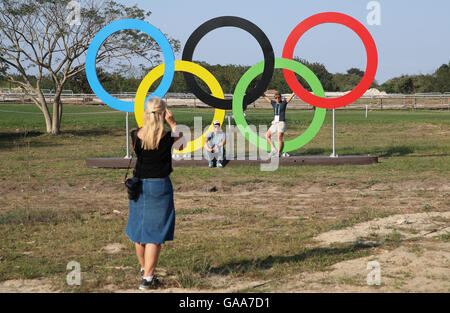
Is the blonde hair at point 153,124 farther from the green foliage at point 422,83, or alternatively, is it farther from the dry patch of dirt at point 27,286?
the green foliage at point 422,83

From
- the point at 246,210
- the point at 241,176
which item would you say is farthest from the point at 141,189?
the point at 241,176

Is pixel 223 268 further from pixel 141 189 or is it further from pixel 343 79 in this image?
pixel 343 79

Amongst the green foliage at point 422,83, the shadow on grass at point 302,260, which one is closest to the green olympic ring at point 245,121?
the shadow on grass at point 302,260

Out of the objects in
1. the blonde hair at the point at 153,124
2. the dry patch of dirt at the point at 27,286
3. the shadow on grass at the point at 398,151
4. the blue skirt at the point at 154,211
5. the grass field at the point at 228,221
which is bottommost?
the dry patch of dirt at the point at 27,286

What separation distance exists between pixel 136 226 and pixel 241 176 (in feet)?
25.2

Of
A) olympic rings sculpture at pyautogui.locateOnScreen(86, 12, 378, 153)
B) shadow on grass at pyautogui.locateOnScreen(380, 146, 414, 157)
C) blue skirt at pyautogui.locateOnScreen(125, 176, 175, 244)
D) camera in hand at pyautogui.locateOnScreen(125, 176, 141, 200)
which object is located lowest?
shadow on grass at pyautogui.locateOnScreen(380, 146, 414, 157)

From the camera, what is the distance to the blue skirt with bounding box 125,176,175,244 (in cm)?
555

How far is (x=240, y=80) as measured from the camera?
49.2 ft

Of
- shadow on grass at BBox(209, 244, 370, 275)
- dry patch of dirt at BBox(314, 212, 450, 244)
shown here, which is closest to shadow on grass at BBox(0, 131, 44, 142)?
dry patch of dirt at BBox(314, 212, 450, 244)

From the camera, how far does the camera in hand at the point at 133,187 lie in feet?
18.1

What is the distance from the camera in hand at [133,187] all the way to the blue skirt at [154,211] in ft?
0.13

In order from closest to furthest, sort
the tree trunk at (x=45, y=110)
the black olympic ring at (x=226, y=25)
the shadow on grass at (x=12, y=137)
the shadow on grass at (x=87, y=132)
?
the black olympic ring at (x=226, y=25) → the shadow on grass at (x=12, y=137) → the tree trunk at (x=45, y=110) → the shadow on grass at (x=87, y=132)

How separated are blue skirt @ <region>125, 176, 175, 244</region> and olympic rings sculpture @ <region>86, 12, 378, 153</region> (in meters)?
9.11

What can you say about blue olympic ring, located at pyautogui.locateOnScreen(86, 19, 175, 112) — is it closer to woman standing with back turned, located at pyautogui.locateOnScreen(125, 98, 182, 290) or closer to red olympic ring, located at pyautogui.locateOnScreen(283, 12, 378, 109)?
red olympic ring, located at pyautogui.locateOnScreen(283, 12, 378, 109)
